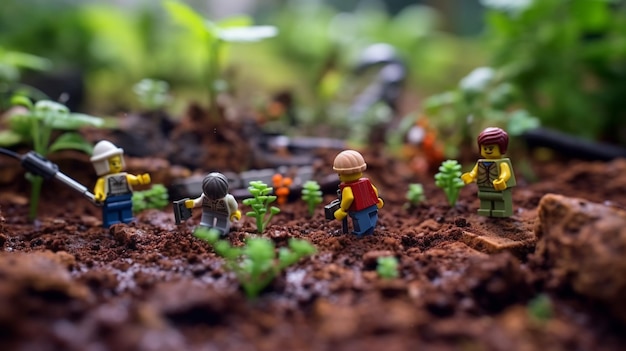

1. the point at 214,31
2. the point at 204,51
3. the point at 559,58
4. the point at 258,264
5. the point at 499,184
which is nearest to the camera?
the point at 258,264

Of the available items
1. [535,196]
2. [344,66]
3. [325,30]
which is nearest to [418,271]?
[535,196]

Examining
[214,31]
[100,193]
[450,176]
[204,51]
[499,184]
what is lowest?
[499,184]

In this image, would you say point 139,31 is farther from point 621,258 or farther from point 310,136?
point 621,258

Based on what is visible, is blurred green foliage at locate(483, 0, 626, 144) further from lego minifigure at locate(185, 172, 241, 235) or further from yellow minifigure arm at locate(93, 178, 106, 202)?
yellow minifigure arm at locate(93, 178, 106, 202)

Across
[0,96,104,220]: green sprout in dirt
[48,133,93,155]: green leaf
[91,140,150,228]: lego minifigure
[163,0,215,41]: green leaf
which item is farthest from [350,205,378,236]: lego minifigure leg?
[163,0,215,41]: green leaf

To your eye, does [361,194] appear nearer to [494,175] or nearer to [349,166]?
[349,166]

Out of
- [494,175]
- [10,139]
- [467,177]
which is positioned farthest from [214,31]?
[494,175]

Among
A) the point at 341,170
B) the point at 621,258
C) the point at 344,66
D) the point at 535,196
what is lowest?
the point at 621,258
